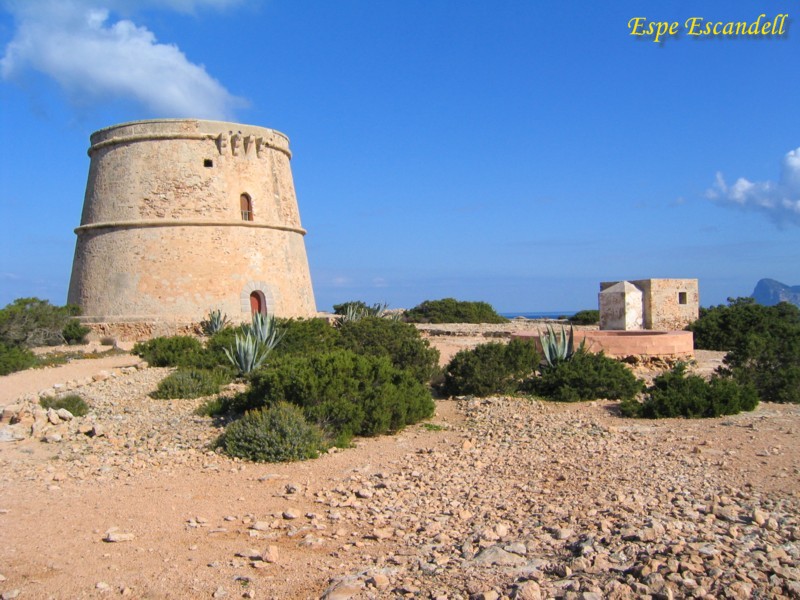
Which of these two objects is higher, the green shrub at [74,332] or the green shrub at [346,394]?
the green shrub at [74,332]

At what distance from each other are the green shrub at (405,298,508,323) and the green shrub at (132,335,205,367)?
14295mm

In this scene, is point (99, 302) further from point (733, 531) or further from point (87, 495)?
point (733, 531)

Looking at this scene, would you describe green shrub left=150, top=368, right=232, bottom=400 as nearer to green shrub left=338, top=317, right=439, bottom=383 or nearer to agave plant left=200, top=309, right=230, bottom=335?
green shrub left=338, top=317, right=439, bottom=383

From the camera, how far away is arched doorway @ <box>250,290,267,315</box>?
1669 cm

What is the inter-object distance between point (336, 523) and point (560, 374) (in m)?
5.08

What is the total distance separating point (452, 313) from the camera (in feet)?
90.8

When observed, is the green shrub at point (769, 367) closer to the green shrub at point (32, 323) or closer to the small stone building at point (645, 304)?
the small stone building at point (645, 304)

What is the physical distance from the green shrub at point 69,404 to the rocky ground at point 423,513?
64 cm

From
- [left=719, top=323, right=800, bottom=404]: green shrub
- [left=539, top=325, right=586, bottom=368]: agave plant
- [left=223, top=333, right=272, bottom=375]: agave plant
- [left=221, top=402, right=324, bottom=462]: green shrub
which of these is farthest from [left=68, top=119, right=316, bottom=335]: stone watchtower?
[left=719, top=323, right=800, bottom=404]: green shrub

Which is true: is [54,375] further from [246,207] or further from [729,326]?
[729,326]

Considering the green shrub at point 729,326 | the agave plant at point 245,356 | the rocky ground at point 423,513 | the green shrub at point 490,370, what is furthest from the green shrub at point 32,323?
the green shrub at point 729,326

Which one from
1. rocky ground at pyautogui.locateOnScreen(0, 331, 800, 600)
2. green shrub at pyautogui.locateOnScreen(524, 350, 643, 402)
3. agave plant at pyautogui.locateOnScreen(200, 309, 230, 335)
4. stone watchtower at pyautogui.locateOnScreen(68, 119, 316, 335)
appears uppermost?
stone watchtower at pyautogui.locateOnScreen(68, 119, 316, 335)

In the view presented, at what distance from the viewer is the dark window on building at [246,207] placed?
55.3 ft

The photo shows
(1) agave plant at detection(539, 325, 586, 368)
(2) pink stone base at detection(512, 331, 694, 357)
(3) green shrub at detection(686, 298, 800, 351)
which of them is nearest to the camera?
(1) agave plant at detection(539, 325, 586, 368)
